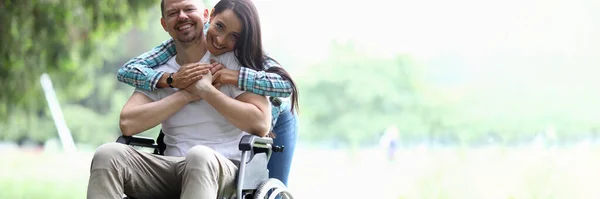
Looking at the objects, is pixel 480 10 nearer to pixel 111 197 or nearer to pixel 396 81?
pixel 396 81

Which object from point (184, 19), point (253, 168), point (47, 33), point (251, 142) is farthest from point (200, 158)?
point (47, 33)

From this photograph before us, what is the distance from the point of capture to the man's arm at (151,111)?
8.51 feet

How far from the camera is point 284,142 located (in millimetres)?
3082

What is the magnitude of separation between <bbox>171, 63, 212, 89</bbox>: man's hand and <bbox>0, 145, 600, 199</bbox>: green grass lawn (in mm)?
4986

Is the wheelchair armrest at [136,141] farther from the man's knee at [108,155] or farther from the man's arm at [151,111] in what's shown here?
the man's knee at [108,155]

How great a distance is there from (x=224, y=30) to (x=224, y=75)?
136 mm

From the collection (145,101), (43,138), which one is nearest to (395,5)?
(43,138)

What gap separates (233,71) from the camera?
2596mm

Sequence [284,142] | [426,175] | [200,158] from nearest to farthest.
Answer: [200,158] → [284,142] → [426,175]

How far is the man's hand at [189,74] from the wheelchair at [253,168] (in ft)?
0.81

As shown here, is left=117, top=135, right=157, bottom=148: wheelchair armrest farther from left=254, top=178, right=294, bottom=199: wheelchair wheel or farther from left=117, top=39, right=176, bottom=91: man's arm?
left=254, top=178, right=294, bottom=199: wheelchair wheel

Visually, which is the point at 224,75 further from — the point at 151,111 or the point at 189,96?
the point at 151,111

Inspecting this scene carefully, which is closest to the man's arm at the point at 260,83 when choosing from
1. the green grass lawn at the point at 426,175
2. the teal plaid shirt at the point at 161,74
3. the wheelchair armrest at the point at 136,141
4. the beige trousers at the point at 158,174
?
the teal plaid shirt at the point at 161,74

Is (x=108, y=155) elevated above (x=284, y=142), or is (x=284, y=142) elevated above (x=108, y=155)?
(x=108, y=155)
